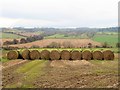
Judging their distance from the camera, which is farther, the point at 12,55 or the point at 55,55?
the point at 12,55

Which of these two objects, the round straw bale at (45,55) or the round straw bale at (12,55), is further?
the round straw bale at (12,55)

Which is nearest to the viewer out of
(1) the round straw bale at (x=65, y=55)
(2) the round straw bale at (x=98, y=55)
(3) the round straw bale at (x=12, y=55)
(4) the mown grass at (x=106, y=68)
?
(4) the mown grass at (x=106, y=68)

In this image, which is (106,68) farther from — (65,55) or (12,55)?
(12,55)

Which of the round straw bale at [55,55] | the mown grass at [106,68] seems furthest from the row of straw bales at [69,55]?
the mown grass at [106,68]

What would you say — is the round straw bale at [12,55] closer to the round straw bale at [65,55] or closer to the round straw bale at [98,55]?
the round straw bale at [65,55]

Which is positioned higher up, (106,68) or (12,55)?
(12,55)

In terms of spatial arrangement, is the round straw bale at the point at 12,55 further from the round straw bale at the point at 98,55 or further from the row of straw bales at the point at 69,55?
the round straw bale at the point at 98,55

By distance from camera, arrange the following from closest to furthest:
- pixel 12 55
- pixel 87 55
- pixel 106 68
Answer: pixel 106 68, pixel 87 55, pixel 12 55

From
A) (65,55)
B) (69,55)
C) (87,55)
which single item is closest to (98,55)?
(87,55)

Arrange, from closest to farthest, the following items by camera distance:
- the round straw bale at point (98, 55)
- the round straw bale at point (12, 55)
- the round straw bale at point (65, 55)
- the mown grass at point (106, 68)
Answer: the mown grass at point (106, 68), the round straw bale at point (98, 55), the round straw bale at point (65, 55), the round straw bale at point (12, 55)

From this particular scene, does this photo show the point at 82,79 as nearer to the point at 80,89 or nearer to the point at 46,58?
the point at 80,89

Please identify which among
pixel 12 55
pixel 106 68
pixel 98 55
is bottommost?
pixel 106 68

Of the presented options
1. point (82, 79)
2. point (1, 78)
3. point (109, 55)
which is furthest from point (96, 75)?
point (109, 55)
